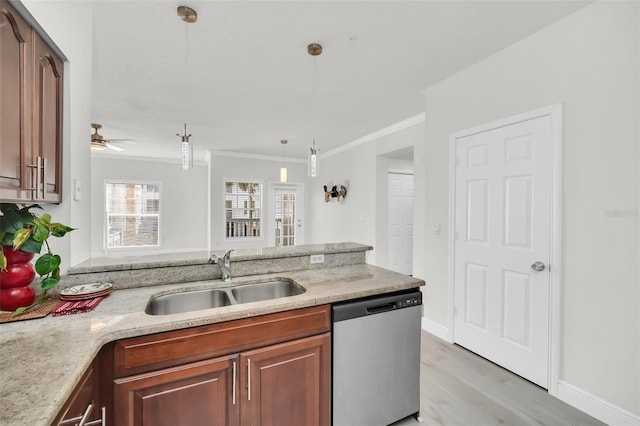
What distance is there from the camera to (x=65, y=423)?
81 cm

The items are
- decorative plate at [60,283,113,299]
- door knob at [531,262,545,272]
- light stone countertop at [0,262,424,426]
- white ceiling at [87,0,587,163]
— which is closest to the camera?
light stone countertop at [0,262,424,426]

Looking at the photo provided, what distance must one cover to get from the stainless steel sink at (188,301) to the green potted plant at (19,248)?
0.50 meters

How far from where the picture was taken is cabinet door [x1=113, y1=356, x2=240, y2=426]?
43.6 inches

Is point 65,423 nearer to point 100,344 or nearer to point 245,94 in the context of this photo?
point 100,344

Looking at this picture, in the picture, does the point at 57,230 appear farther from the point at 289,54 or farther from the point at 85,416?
the point at 289,54

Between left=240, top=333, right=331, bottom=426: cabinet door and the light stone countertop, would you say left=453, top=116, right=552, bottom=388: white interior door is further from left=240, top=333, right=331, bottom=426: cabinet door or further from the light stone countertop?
left=240, top=333, right=331, bottom=426: cabinet door

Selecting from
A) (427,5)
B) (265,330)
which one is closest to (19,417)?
(265,330)

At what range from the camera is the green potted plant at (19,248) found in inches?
45.5

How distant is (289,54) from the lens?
7.84 feet

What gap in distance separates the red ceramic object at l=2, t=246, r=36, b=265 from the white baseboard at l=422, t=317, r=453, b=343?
310cm

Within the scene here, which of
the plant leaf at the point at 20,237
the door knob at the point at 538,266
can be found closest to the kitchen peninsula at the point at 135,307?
the plant leaf at the point at 20,237

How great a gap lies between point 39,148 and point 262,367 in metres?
1.40

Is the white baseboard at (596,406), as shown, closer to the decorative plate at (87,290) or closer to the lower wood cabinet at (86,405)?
the lower wood cabinet at (86,405)

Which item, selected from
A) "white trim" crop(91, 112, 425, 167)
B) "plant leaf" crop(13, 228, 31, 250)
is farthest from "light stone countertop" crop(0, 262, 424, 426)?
"white trim" crop(91, 112, 425, 167)
